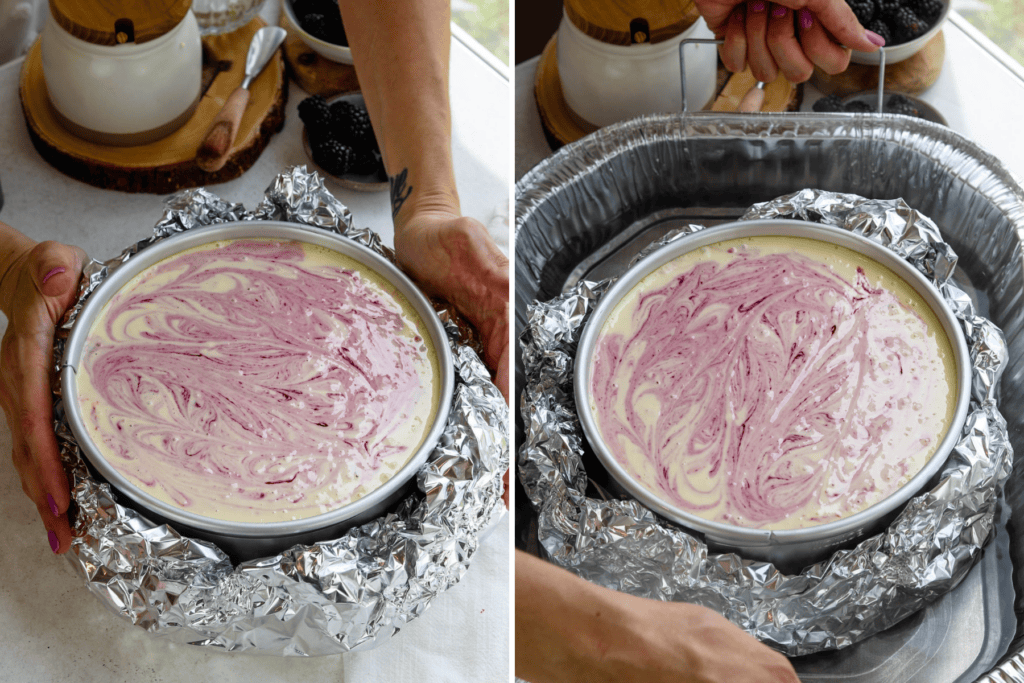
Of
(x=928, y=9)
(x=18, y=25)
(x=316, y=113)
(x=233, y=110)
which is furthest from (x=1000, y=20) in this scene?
(x=18, y=25)

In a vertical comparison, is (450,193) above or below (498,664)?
above

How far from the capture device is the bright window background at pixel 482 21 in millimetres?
1229

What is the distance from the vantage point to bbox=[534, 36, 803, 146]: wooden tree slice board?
127cm

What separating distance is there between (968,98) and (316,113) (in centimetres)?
86

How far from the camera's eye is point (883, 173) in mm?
1126

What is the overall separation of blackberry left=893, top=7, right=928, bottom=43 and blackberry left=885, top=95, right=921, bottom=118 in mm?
82

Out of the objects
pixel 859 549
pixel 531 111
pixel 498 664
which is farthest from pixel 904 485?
pixel 531 111

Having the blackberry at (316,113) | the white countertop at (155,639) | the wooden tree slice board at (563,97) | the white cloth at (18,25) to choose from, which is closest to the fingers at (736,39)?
the wooden tree slice board at (563,97)

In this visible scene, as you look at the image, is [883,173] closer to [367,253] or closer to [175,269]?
[367,253]

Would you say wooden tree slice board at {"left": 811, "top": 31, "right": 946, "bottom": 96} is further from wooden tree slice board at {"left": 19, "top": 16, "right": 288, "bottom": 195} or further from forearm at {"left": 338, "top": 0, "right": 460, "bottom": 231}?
wooden tree slice board at {"left": 19, "top": 16, "right": 288, "bottom": 195}

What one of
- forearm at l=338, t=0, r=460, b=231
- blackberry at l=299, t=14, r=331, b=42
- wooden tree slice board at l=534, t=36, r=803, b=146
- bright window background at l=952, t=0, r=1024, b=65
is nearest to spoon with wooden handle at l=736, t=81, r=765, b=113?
wooden tree slice board at l=534, t=36, r=803, b=146

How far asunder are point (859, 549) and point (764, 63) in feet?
1.89

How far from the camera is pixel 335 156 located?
1298 mm

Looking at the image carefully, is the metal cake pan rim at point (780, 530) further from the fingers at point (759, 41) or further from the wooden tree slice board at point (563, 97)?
the wooden tree slice board at point (563, 97)
